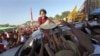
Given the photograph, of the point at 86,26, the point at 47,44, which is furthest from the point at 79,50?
the point at 86,26

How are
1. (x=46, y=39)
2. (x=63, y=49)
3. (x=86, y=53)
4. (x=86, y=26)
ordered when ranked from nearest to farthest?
(x=86, y=53)
(x=63, y=49)
(x=46, y=39)
(x=86, y=26)

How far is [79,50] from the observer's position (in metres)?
4.67

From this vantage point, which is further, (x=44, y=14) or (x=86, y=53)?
(x=44, y=14)

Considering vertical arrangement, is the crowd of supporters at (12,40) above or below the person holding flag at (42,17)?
below

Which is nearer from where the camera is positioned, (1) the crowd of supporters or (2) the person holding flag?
(2) the person holding flag

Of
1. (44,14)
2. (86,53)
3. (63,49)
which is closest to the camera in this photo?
(86,53)

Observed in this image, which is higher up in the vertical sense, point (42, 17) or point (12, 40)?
point (42, 17)

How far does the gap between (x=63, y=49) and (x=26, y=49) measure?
818mm

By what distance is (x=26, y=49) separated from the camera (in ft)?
17.6

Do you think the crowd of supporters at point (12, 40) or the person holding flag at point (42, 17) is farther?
the crowd of supporters at point (12, 40)

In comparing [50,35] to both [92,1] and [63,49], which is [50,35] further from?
[92,1]

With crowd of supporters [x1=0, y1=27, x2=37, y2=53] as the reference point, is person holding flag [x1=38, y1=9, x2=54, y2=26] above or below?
above

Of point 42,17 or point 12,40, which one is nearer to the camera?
point 42,17

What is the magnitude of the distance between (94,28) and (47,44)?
2166mm
